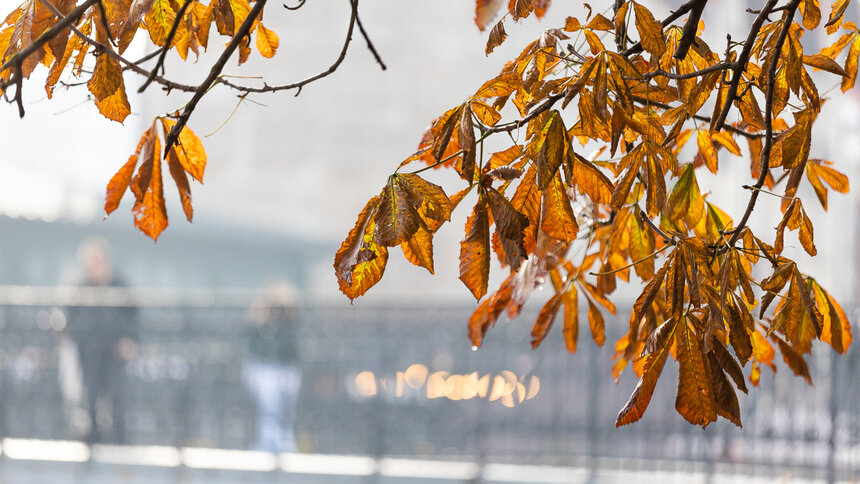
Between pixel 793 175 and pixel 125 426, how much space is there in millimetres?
6889

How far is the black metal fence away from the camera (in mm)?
6074

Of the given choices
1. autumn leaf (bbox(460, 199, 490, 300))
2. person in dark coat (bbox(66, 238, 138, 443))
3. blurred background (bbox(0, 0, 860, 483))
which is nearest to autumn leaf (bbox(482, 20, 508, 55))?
autumn leaf (bbox(460, 199, 490, 300))

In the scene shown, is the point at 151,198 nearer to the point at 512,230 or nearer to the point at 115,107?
the point at 115,107

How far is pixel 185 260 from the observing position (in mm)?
22188

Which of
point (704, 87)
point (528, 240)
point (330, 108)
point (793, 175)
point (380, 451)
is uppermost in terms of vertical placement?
point (330, 108)

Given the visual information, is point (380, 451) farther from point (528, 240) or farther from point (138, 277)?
point (138, 277)

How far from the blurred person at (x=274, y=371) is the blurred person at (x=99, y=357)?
1142mm

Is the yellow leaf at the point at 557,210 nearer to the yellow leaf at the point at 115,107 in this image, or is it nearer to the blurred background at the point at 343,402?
the yellow leaf at the point at 115,107

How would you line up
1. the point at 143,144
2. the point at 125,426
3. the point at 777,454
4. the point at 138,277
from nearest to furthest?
1. the point at 143,144
2. the point at 777,454
3. the point at 125,426
4. the point at 138,277

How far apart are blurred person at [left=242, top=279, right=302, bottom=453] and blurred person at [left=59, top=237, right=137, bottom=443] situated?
1142 mm

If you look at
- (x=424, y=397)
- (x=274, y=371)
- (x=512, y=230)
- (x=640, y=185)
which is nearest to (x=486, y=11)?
(x=512, y=230)

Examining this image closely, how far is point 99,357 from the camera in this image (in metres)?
7.22

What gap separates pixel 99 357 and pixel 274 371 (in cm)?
170

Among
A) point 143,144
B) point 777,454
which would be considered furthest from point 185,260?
point 143,144
